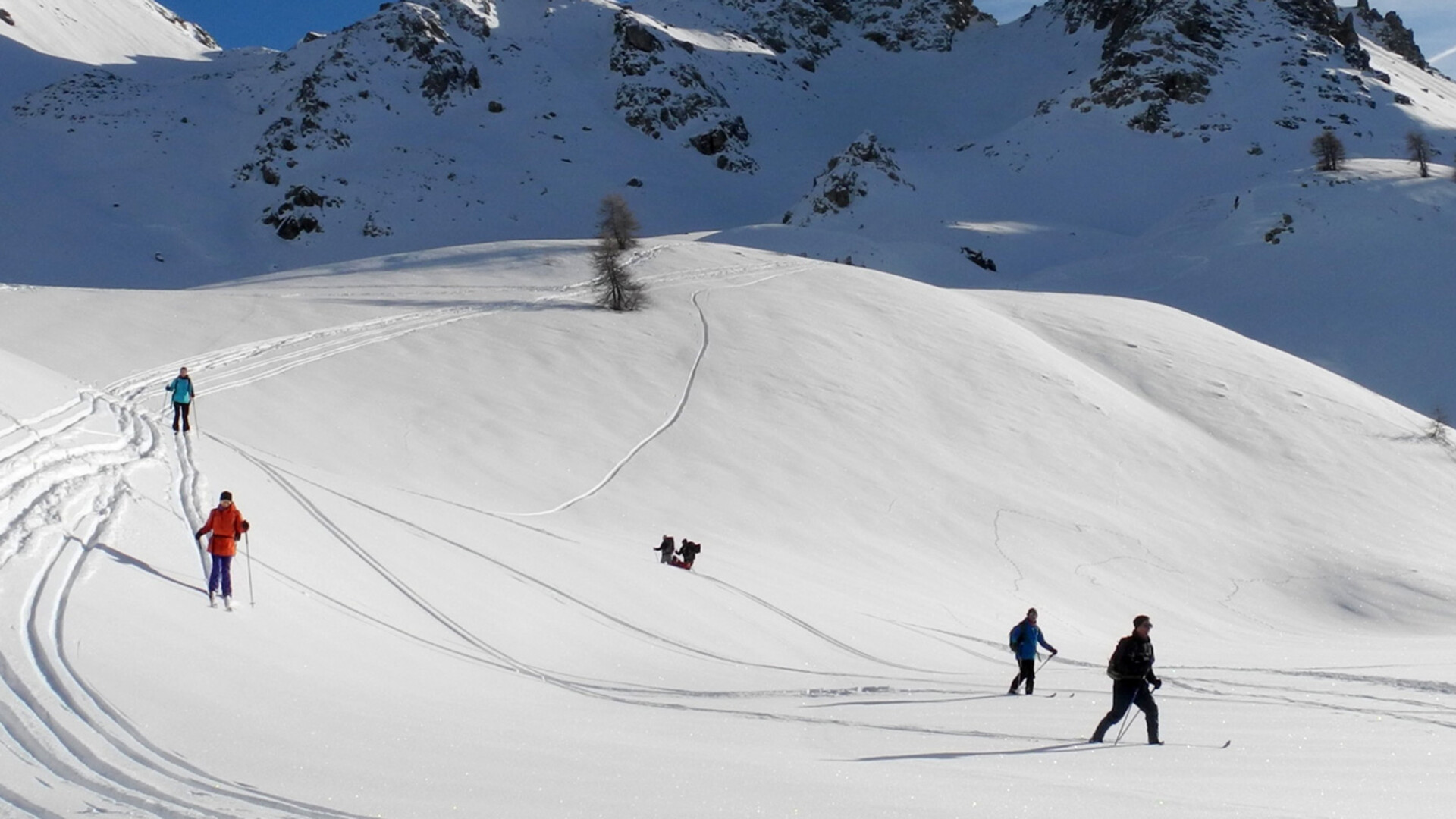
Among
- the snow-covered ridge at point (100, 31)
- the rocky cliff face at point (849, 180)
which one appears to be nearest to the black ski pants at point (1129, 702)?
the rocky cliff face at point (849, 180)

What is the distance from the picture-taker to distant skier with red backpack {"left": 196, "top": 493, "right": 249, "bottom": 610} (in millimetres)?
10141

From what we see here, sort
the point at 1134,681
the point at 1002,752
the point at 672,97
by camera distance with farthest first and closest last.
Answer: the point at 672,97 < the point at 1134,681 < the point at 1002,752

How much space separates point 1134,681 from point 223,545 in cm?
827

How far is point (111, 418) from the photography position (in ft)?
54.7

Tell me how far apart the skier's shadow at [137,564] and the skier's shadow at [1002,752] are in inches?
258

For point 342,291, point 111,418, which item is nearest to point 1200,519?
point 111,418

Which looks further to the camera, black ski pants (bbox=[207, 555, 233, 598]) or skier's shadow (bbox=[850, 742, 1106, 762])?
black ski pants (bbox=[207, 555, 233, 598])

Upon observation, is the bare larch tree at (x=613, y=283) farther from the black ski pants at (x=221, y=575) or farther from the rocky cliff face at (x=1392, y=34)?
the rocky cliff face at (x=1392, y=34)

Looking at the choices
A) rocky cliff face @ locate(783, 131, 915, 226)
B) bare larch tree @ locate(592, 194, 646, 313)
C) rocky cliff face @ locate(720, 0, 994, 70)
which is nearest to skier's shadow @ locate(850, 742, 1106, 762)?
bare larch tree @ locate(592, 194, 646, 313)

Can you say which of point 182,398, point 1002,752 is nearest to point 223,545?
point 1002,752

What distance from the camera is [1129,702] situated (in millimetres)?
9305

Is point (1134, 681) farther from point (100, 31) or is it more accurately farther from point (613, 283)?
point (100, 31)

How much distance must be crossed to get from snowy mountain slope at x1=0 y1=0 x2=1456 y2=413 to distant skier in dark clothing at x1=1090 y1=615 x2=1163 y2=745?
134 feet

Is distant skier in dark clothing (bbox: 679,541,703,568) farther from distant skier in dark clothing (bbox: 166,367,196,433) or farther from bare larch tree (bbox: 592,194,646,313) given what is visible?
bare larch tree (bbox: 592,194,646,313)
